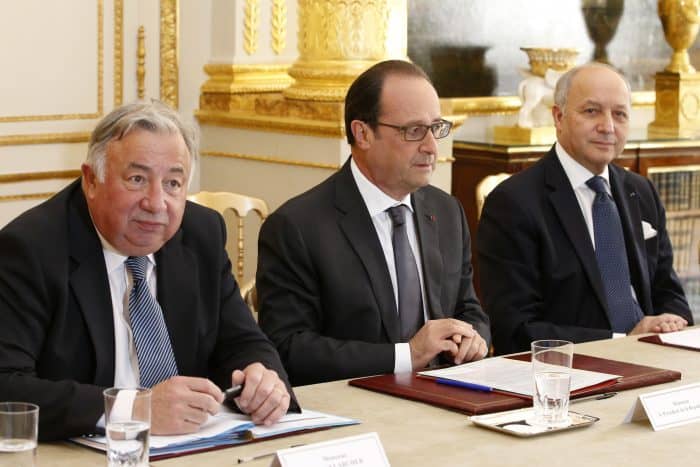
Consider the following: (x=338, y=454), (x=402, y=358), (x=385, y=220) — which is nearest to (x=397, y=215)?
(x=385, y=220)

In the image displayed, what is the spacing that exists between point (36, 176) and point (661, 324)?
325 cm

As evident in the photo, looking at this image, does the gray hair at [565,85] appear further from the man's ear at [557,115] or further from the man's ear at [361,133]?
the man's ear at [361,133]

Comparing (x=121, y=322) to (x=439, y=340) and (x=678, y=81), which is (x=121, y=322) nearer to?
(x=439, y=340)

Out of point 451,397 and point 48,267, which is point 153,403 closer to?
point 48,267

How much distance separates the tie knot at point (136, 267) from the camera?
2793mm

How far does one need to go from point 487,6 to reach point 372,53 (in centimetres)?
200

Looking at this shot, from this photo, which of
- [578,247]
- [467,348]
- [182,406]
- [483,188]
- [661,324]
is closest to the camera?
[182,406]

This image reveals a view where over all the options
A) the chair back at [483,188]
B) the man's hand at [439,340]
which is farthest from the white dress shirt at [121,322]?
the chair back at [483,188]

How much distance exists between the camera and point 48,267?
2.67 meters

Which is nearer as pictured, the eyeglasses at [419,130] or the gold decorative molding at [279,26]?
the eyeglasses at [419,130]

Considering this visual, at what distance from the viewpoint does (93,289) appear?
107 inches

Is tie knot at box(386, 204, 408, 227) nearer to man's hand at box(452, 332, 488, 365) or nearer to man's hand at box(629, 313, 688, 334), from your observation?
man's hand at box(452, 332, 488, 365)

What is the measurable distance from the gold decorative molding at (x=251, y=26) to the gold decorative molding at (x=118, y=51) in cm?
58

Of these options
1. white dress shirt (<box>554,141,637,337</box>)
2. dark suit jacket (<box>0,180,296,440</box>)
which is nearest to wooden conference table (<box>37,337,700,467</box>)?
dark suit jacket (<box>0,180,296,440</box>)
